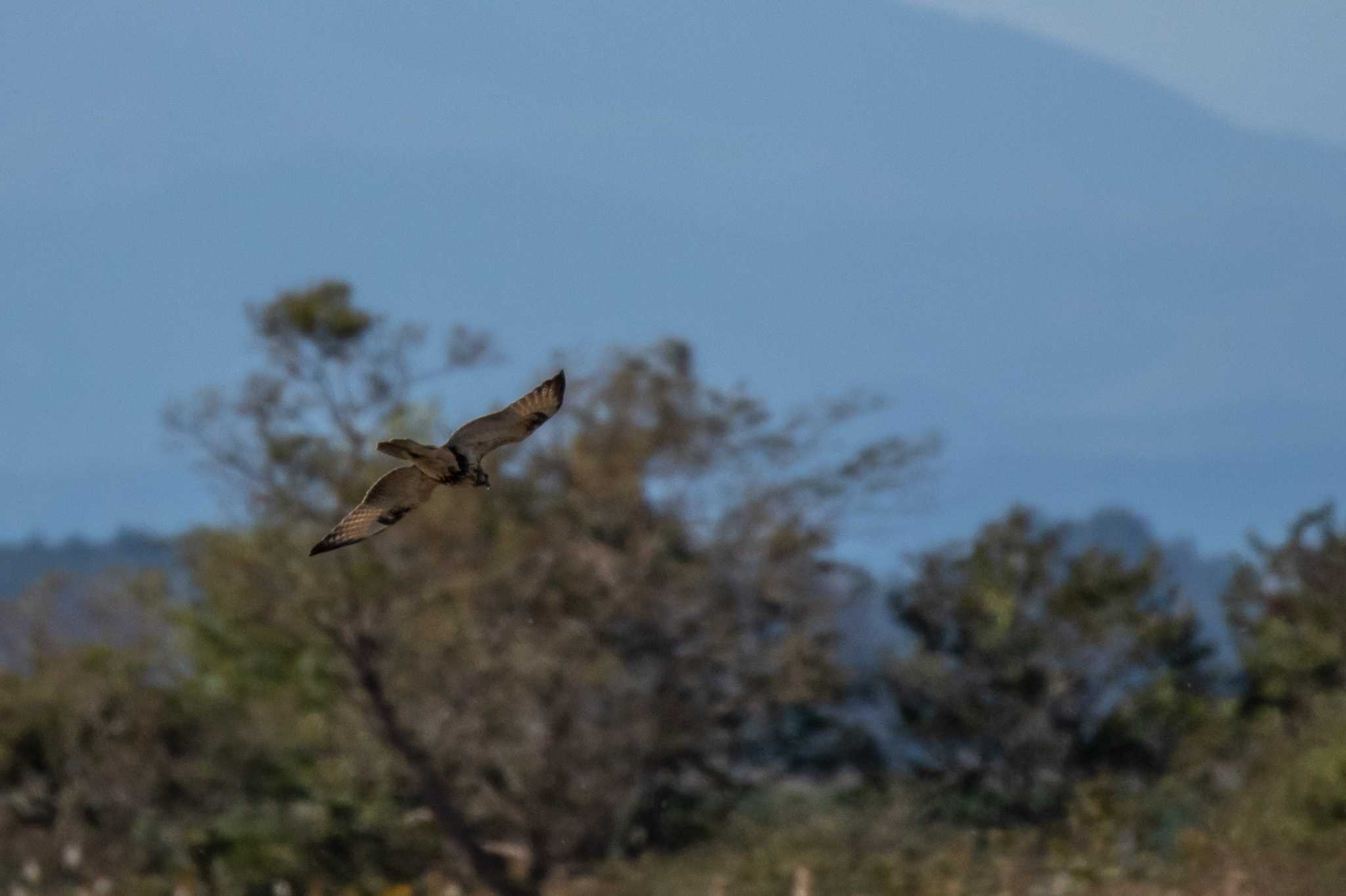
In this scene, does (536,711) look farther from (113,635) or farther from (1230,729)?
(1230,729)

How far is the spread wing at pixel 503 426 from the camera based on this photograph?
3334 mm

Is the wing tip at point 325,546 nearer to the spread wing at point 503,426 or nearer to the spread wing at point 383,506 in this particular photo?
A: the spread wing at point 383,506

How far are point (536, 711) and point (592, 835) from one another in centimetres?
148

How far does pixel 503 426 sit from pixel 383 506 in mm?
308

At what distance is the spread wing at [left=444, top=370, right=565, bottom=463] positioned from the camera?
333 cm

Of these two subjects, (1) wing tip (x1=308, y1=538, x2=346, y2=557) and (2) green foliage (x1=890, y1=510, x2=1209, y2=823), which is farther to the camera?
(2) green foliage (x1=890, y1=510, x2=1209, y2=823)

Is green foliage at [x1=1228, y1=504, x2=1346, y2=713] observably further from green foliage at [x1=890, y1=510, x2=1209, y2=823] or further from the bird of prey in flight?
the bird of prey in flight

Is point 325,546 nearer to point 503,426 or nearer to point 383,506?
point 383,506

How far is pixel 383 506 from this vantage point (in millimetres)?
3539

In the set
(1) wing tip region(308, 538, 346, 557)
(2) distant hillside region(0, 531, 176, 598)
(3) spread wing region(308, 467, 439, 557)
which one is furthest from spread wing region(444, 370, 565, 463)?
(2) distant hillside region(0, 531, 176, 598)

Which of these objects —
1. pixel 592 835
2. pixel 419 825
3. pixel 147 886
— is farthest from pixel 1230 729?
pixel 147 886

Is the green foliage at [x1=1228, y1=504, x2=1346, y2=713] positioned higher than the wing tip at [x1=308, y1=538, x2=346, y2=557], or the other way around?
the green foliage at [x1=1228, y1=504, x2=1346, y2=713]

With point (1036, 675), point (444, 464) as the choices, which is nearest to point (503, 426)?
point (444, 464)

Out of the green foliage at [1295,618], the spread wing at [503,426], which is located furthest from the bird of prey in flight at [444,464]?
the green foliage at [1295,618]
